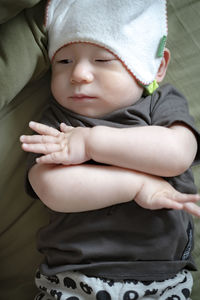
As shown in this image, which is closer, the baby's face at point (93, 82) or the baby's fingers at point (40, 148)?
the baby's fingers at point (40, 148)

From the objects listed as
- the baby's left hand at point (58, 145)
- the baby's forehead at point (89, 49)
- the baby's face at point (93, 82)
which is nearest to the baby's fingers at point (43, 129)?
the baby's left hand at point (58, 145)

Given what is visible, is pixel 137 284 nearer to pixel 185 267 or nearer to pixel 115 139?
pixel 185 267

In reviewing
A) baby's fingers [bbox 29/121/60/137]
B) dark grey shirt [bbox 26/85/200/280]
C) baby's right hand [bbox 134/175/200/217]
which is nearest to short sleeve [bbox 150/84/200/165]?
dark grey shirt [bbox 26/85/200/280]

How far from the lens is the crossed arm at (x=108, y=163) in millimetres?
836

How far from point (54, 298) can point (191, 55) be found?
2.85 feet

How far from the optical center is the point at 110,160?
852mm

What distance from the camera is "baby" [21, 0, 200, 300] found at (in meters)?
0.84

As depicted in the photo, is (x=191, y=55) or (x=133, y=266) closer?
(x=133, y=266)

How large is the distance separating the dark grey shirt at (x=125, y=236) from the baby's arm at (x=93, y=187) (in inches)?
2.3

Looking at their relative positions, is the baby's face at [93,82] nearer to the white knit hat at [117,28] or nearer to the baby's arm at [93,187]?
the white knit hat at [117,28]

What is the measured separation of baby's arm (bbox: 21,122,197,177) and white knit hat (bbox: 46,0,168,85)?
18cm

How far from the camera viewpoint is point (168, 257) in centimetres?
→ 92

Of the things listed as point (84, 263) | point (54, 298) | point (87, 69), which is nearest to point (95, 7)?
point (87, 69)

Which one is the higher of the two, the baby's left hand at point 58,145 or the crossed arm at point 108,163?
the baby's left hand at point 58,145
